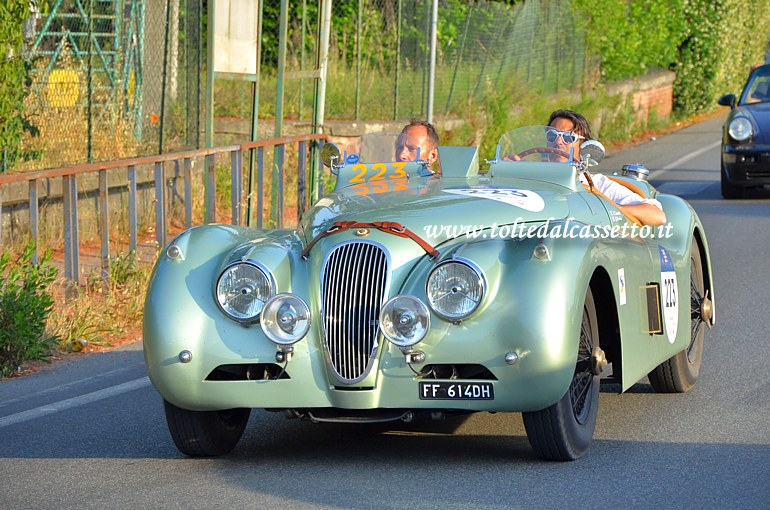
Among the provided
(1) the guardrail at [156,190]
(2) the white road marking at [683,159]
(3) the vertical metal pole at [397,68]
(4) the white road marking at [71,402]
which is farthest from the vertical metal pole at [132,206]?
(2) the white road marking at [683,159]

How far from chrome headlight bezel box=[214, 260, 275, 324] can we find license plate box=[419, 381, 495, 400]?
2.48 feet

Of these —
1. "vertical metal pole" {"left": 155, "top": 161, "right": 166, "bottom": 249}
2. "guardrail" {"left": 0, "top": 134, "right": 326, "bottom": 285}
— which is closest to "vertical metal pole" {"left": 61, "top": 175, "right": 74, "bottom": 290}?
"guardrail" {"left": 0, "top": 134, "right": 326, "bottom": 285}

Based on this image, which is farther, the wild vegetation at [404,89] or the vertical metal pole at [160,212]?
the vertical metal pole at [160,212]

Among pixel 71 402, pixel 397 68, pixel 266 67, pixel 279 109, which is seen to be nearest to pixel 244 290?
pixel 71 402

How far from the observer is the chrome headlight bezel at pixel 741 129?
16.6 m

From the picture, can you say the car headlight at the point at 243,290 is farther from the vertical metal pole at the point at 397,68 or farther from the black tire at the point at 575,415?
the vertical metal pole at the point at 397,68

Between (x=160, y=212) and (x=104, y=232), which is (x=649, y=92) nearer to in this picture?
(x=160, y=212)

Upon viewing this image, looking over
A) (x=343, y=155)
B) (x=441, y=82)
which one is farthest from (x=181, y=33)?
(x=343, y=155)

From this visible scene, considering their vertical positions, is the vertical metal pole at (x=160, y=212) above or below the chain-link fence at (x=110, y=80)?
below

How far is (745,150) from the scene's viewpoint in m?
16.6

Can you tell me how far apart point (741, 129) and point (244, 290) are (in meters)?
12.1

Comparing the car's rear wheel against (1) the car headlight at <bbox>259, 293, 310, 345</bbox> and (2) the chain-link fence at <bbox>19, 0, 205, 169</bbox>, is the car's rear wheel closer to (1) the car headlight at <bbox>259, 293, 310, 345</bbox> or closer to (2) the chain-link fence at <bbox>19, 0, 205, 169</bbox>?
(2) the chain-link fence at <bbox>19, 0, 205, 169</bbox>

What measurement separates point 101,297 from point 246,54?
4.46m

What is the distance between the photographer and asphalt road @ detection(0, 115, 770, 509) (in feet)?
17.2
